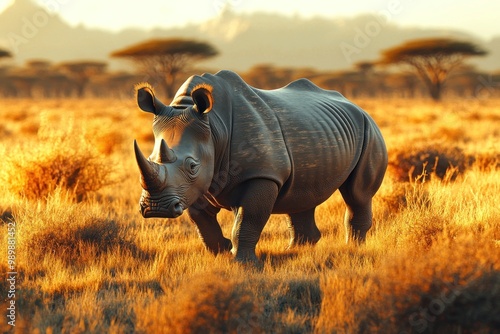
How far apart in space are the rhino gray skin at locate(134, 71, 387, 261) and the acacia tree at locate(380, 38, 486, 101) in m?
40.0

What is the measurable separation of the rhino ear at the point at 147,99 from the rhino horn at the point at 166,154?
576 mm

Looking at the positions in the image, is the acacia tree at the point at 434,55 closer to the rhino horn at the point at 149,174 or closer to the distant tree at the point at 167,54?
the distant tree at the point at 167,54

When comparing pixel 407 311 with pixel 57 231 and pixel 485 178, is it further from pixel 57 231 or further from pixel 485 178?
pixel 485 178

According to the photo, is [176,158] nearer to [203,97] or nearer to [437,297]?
[203,97]

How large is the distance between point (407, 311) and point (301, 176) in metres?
2.10

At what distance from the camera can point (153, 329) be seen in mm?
3689

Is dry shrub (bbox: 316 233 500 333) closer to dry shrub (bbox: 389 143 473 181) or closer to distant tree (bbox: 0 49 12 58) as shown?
dry shrub (bbox: 389 143 473 181)

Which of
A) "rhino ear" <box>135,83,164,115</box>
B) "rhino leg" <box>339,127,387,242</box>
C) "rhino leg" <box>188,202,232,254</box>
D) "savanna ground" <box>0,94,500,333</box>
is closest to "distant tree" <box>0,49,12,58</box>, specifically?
"savanna ground" <box>0,94,500,333</box>

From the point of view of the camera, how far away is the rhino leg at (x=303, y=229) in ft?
21.1

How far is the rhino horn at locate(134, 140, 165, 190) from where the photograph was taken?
4242mm

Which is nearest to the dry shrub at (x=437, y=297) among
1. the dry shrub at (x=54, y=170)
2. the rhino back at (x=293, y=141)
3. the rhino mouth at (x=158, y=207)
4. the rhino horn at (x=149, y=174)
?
the rhino mouth at (x=158, y=207)

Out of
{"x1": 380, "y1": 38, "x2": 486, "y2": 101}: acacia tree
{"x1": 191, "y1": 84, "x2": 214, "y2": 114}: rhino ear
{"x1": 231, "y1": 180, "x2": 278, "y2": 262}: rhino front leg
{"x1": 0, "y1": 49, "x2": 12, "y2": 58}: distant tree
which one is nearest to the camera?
{"x1": 191, "y1": 84, "x2": 214, "y2": 114}: rhino ear

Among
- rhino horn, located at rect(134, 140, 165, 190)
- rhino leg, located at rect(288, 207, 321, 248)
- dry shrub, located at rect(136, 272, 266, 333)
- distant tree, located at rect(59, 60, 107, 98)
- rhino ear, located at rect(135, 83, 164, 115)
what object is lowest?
dry shrub, located at rect(136, 272, 266, 333)

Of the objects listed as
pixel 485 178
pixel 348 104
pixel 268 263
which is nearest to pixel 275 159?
pixel 268 263
